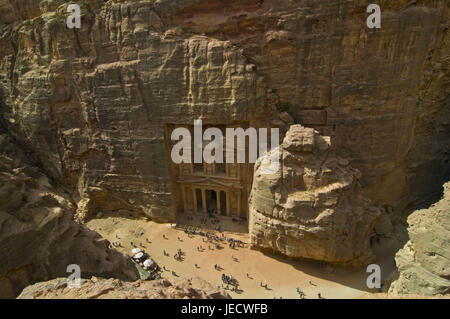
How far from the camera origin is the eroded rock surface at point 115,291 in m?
5.68

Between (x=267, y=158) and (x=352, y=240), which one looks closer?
(x=352, y=240)

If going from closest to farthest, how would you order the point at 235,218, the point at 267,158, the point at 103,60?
the point at 267,158 → the point at 103,60 → the point at 235,218

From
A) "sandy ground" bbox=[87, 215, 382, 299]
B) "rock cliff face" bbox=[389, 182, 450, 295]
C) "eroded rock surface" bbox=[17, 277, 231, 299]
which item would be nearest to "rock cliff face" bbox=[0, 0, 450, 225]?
"sandy ground" bbox=[87, 215, 382, 299]

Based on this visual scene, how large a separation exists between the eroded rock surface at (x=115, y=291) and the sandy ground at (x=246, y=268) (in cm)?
765

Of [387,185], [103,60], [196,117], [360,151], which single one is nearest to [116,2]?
[103,60]

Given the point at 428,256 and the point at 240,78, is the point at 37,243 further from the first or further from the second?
the point at 428,256

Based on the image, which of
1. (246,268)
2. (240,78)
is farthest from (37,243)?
(240,78)

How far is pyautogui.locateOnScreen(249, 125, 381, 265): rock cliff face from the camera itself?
12594mm

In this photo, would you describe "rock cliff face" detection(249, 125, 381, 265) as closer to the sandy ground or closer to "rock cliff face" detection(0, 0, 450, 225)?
the sandy ground

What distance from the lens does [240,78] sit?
14711mm

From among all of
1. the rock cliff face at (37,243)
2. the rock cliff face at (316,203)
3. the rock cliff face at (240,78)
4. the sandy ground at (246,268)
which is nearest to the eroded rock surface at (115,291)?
the rock cliff face at (37,243)

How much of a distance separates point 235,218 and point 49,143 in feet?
47.7

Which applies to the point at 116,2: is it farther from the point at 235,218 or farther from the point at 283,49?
the point at 235,218

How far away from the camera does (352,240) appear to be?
1292cm
